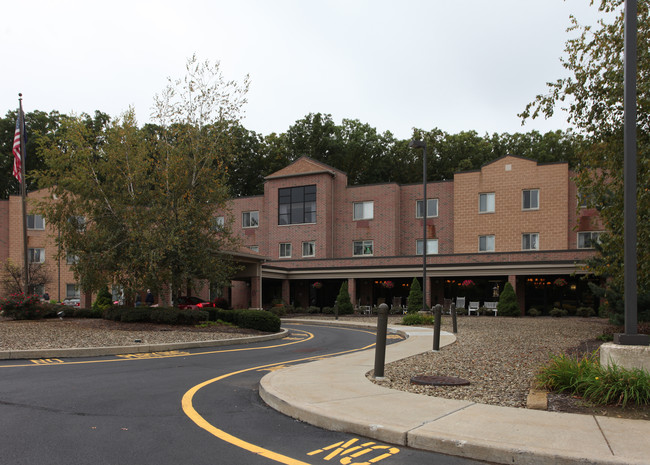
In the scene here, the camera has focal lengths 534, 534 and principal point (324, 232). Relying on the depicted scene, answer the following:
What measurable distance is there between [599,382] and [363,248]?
36.4 meters

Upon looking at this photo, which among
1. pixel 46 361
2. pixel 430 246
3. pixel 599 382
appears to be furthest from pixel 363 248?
pixel 599 382

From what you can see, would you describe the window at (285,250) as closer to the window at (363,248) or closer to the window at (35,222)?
the window at (363,248)

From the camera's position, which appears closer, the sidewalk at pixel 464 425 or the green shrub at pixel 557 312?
the sidewalk at pixel 464 425

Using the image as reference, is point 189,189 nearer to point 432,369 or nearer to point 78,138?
point 78,138

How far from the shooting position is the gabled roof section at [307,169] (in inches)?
1724

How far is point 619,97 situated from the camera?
12.5 metres

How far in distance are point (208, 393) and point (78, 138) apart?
1687 cm

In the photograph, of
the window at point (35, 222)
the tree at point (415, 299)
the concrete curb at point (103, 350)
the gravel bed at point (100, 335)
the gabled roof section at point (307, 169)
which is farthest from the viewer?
the window at point (35, 222)

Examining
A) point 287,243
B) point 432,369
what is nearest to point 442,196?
point 287,243

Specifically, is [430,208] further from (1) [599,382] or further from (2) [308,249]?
(1) [599,382]

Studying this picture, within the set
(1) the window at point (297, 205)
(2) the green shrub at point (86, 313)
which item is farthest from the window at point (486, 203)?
(2) the green shrub at point (86, 313)

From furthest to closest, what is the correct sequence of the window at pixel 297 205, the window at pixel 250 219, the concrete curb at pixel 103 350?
1. the window at pixel 250 219
2. the window at pixel 297 205
3. the concrete curb at pixel 103 350

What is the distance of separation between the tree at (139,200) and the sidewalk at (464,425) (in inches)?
534

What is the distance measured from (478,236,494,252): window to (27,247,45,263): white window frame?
35.5 metres
